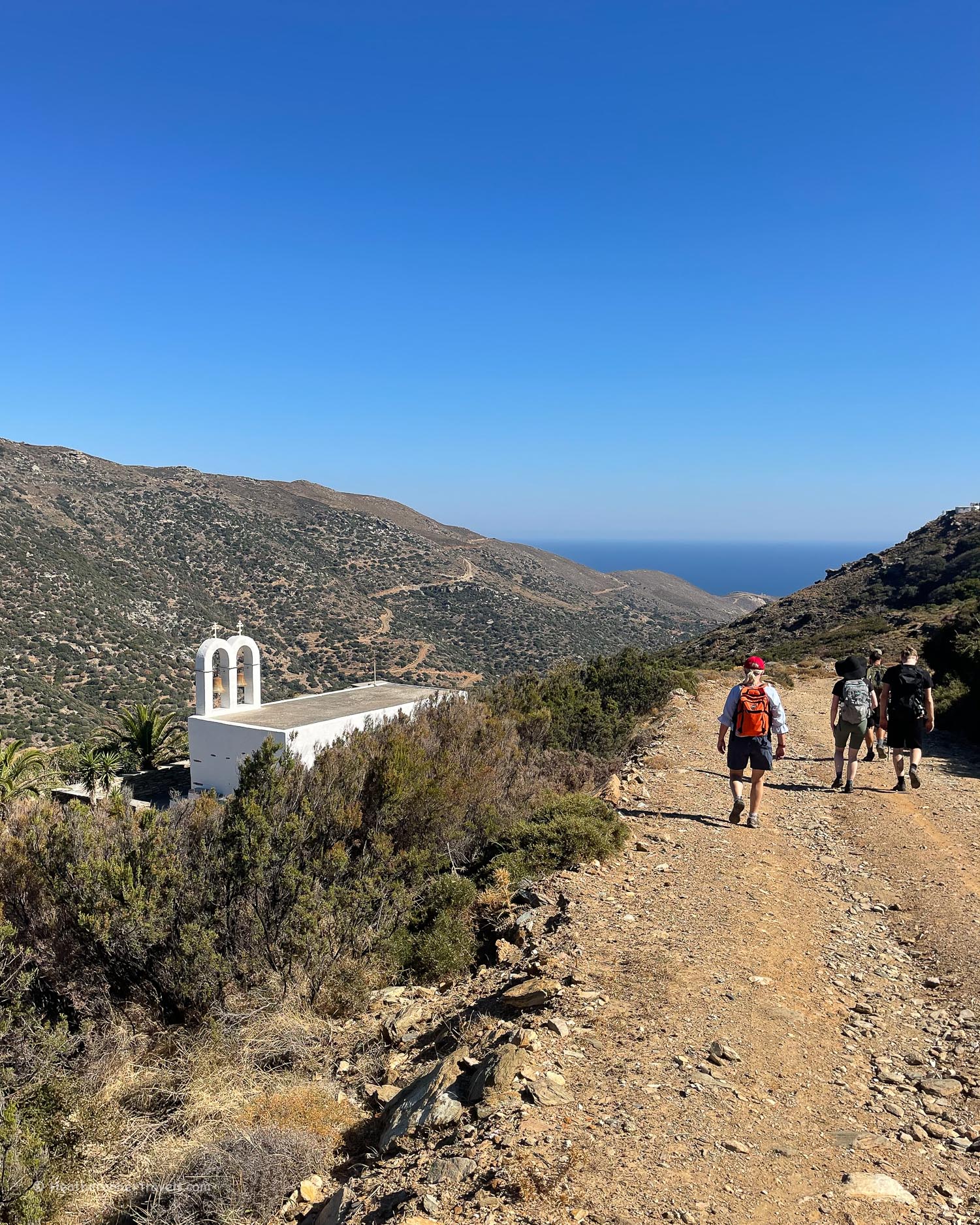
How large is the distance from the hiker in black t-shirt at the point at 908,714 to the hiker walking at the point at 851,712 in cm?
28

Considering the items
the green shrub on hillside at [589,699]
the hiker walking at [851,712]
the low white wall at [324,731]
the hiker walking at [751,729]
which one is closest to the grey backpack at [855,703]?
the hiker walking at [851,712]

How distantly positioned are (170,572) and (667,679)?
4168cm

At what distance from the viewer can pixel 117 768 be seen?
783 inches

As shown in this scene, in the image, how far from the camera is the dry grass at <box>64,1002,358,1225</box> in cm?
377

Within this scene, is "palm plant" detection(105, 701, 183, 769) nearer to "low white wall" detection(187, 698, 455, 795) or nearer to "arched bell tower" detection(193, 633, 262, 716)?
"arched bell tower" detection(193, 633, 262, 716)

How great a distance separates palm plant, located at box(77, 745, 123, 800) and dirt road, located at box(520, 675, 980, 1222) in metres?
14.7

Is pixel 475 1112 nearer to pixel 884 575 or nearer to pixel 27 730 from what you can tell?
pixel 27 730

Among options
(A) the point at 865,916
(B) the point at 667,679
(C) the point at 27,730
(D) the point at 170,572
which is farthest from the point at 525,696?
(D) the point at 170,572

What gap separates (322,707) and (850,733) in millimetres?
12388

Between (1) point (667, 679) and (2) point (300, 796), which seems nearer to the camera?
(2) point (300, 796)

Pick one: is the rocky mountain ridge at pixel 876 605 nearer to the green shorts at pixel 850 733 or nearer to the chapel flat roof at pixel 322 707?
the green shorts at pixel 850 733

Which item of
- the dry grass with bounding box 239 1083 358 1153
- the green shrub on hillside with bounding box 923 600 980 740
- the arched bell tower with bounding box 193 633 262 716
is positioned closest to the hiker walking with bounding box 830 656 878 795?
the green shrub on hillside with bounding box 923 600 980 740

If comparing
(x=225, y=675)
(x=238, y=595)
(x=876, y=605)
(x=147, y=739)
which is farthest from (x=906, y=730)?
(x=238, y=595)

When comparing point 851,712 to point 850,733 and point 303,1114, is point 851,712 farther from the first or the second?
point 303,1114
